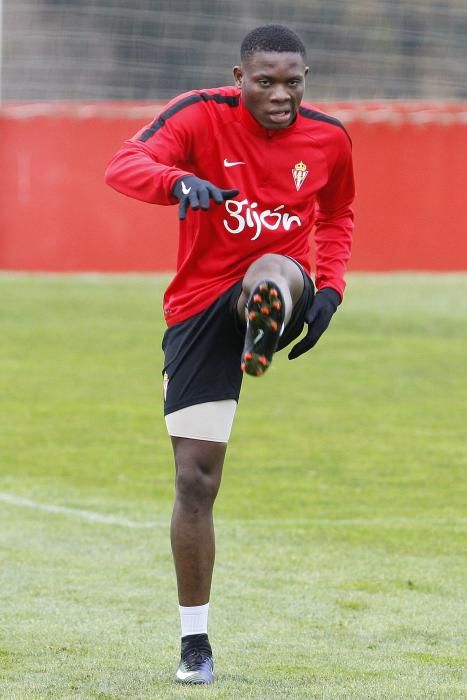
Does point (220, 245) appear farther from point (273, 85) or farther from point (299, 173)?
point (273, 85)

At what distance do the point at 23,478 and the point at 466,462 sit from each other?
3.12 meters

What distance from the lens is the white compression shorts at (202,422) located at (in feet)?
17.1

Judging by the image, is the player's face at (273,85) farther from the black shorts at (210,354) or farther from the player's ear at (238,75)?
the black shorts at (210,354)

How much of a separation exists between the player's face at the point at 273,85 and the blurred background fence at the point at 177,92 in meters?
16.9

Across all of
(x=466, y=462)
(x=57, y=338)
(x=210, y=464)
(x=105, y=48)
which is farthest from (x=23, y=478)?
(x=105, y=48)

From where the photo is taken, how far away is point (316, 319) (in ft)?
17.8

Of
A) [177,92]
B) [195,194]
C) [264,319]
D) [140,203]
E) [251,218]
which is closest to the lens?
[195,194]

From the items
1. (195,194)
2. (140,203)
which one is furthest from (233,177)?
(140,203)

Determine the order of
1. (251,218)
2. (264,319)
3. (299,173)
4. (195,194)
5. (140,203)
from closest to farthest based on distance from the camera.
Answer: (195,194) → (264,319) → (251,218) → (299,173) → (140,203)

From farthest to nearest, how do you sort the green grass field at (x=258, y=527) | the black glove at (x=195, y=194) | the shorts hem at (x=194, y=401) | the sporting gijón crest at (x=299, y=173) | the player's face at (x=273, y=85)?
the green grass field at (x=258, y=527) → the sporting gijón crest at (x=299, y=173) → the shorts hem at (x=194, y=401) → the player's face at (x=273, y=85) → the black glove at (x=195, y=194)

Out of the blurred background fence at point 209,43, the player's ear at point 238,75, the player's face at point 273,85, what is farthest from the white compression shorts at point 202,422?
the blurred background fence at point 209,43

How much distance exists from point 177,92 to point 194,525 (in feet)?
57.8

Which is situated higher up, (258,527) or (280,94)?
(280,94)

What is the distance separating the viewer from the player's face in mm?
5121
